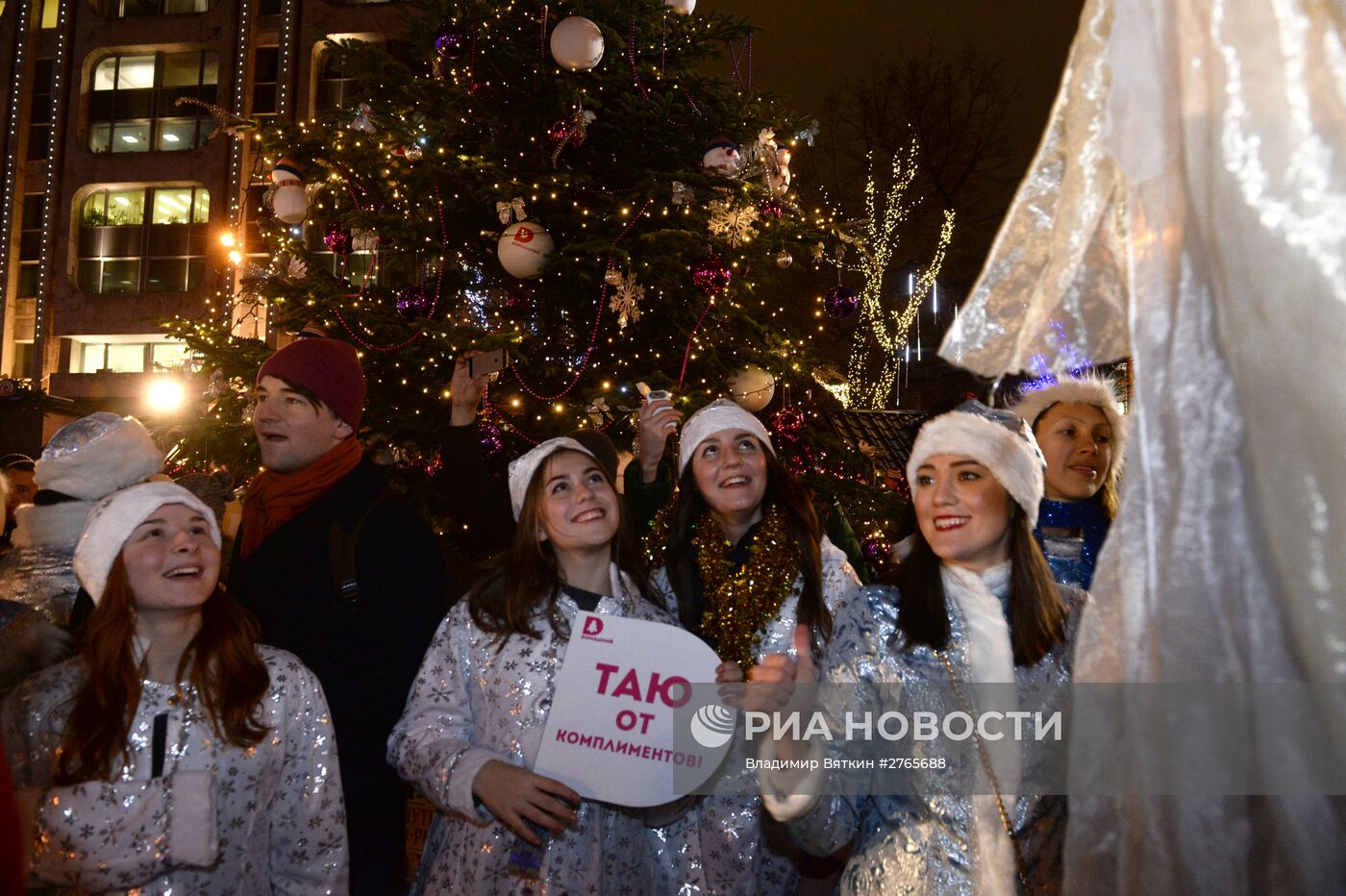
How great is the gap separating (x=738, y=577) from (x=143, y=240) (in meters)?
28.7

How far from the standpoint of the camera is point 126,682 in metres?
2.43

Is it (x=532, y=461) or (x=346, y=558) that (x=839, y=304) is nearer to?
(x=532, y=461)

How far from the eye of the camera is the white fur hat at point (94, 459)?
343 cm

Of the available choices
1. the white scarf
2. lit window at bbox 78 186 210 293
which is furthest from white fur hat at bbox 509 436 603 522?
lit window at bbox 78 186 210 293

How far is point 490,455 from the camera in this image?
623 cm

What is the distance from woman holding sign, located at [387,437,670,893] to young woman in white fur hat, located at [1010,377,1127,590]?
1570mm

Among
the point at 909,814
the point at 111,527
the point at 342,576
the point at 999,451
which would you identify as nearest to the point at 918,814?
the point at 909,814

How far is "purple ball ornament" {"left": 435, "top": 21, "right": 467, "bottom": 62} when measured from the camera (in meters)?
6.26

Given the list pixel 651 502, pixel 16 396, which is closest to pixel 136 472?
pixel 651 502

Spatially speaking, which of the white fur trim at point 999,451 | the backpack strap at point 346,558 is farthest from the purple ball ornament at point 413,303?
the white fur trim at point 999,451

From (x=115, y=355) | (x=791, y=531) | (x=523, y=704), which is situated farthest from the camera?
(x=115, y=355)

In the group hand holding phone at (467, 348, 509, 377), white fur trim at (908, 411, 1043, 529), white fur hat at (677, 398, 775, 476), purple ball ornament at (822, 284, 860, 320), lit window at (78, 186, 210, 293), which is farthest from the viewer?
lit window at (78, 186, 210, 293)

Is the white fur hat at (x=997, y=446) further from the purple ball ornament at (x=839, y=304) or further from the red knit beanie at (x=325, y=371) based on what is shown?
the purple ball ornament at (x=839, y=304)

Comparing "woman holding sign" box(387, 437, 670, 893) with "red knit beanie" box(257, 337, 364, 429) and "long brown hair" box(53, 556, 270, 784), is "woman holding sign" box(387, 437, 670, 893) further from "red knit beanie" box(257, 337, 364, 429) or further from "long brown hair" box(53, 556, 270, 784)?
"red knit beanie" box(257, 337, 364, 429)
